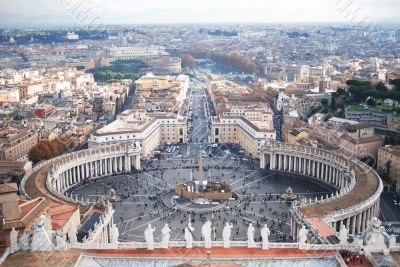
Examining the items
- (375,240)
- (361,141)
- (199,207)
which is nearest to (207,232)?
(375,240)

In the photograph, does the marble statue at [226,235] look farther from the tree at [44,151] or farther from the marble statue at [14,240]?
the tree at [44,151]

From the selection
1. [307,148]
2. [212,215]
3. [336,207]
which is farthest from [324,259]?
[307,148]

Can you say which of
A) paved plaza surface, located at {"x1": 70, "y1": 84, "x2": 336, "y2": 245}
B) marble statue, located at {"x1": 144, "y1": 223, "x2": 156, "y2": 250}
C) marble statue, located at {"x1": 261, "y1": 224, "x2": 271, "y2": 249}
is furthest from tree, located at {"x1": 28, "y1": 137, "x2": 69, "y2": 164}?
marble statue, located at {"x1": 261, "y1": 224, "x2": 271, "y2": 249}

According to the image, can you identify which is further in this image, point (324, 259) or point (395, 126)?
point (395, 126)

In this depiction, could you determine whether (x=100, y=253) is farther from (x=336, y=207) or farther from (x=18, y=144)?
(x=18, y=144)

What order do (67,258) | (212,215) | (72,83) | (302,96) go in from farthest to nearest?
(72,83)
(302,96)
(212,215)
(67,258)

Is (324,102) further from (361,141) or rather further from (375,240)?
(375,240)
